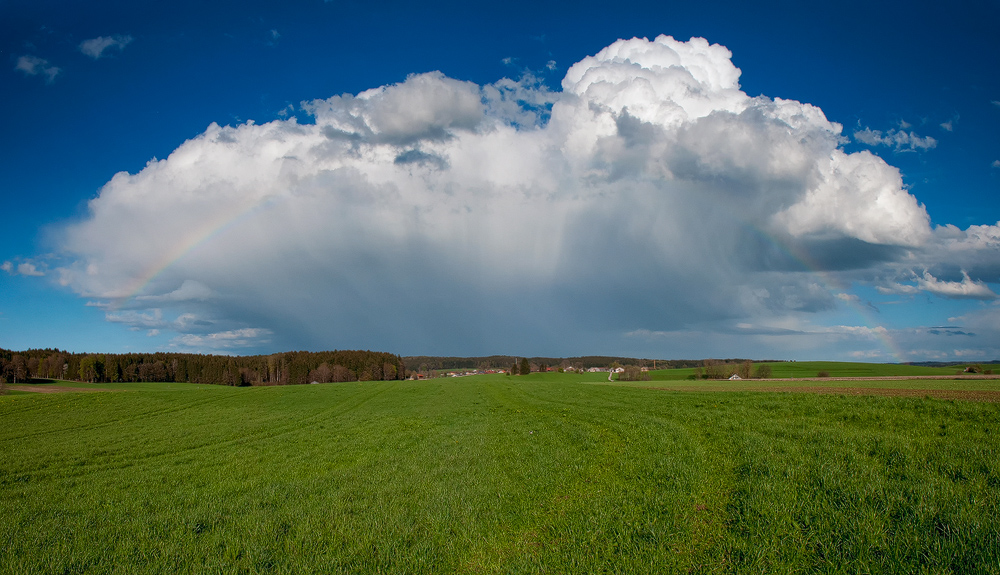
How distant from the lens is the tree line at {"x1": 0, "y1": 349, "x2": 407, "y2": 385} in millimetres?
127688

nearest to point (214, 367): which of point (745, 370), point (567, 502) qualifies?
point (745, 370)

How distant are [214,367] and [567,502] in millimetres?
153965

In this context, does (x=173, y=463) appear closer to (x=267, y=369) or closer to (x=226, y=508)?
(x=226, y=508)

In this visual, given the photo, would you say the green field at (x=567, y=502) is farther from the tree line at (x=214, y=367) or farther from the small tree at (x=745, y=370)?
the tree line at (x=214, y=367)

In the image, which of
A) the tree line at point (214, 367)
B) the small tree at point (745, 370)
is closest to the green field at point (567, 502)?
the small tree at point (745, 370)

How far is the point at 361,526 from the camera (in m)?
7.73

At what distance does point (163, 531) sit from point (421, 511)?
430 cm

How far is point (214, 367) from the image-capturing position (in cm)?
13638

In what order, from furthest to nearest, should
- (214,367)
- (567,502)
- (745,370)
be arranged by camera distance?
(214,367) → (745,370) → (567,502)

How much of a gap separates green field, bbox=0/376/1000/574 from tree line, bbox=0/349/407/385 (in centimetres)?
13404

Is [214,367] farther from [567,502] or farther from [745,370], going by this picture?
[567,502]

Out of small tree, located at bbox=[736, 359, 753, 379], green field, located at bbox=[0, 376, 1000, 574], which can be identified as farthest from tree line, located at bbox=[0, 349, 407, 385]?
green field, located at bbox=[0, 376, 1000, 574]

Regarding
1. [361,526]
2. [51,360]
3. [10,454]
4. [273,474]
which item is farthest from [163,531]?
[51,360]

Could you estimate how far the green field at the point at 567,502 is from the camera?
616 centimetres
